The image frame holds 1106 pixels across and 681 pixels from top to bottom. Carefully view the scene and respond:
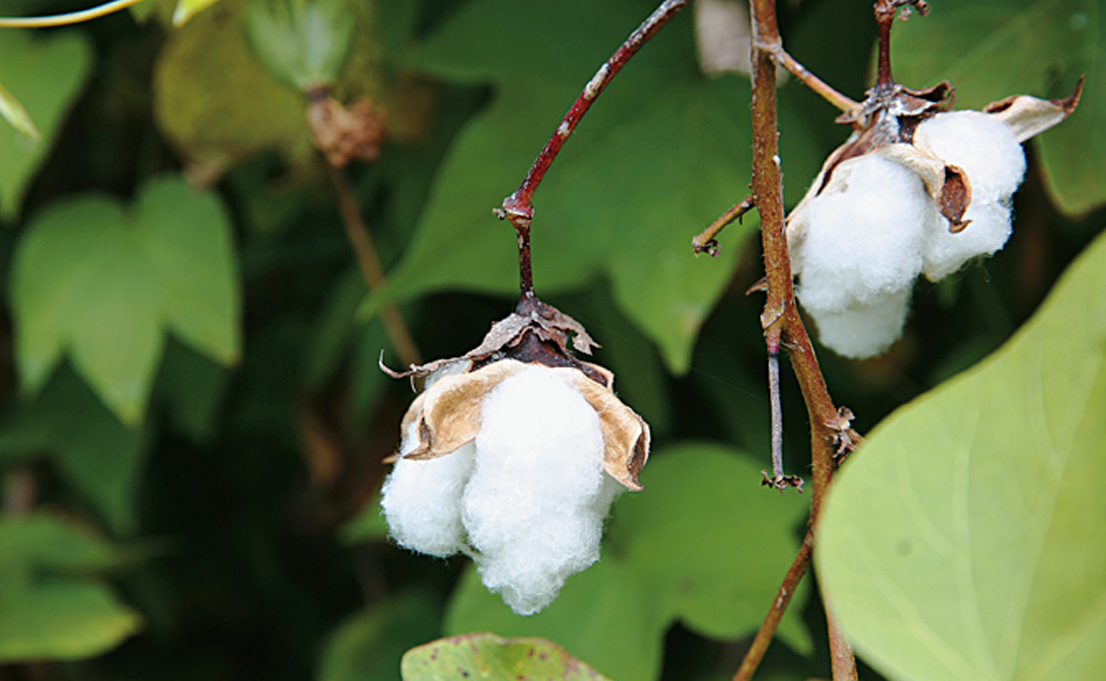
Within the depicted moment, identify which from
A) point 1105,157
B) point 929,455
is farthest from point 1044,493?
point 1105,157

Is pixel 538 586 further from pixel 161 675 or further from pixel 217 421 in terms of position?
pixel 161 675

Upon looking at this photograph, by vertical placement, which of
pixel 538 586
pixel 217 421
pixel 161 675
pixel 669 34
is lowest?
pixel 161 675

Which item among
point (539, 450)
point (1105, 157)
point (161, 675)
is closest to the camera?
point (539, 450)

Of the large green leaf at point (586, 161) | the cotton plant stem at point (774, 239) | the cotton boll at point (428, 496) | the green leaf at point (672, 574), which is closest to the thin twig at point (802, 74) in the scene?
the cotton plant stem at point (774, 239)

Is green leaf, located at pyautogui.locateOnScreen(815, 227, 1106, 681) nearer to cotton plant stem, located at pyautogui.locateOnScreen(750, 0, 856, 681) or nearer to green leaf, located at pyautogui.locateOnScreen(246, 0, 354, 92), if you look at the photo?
cotton plant stem, located at pyautogui.locateOnScreen(750, 0, 856, 681)

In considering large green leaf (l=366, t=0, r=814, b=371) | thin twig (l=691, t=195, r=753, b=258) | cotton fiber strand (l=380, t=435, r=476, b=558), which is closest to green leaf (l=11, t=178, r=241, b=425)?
large green leaf (l=366, t=0, r=814, b=371)

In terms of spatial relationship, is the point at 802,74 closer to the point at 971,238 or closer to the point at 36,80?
the point at 971,238

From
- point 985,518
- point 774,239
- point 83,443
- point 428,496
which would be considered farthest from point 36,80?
point 985,518

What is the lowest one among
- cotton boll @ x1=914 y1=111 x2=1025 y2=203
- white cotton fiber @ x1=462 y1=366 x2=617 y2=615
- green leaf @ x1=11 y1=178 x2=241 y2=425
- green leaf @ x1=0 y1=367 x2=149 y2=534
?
green leaf @ x1=0 y1=367 x2=149 y2=534
